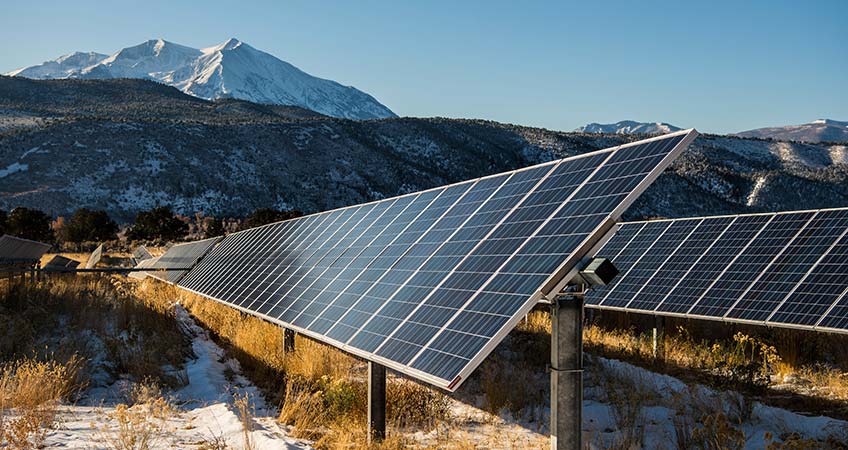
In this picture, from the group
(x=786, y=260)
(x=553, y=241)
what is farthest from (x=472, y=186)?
(x=786, y=260)

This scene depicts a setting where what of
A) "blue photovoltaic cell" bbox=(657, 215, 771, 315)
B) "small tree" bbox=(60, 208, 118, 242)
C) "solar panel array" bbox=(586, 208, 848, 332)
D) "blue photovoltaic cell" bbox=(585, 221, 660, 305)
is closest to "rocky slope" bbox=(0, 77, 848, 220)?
"small tree" bbox=(60, 208, 118, 242)

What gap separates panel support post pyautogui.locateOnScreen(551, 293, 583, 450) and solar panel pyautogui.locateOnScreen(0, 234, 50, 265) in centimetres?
2084

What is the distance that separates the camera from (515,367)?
1375 cm

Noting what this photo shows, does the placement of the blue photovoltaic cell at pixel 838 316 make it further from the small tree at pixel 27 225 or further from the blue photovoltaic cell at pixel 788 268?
the small tree at pixel 27 225

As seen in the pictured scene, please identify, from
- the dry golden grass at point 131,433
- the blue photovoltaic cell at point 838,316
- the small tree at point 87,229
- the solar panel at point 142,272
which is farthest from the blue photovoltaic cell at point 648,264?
the small tree at point 87,229

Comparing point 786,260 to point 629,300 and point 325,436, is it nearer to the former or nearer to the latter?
point 629,300

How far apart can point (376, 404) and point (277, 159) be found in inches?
3934

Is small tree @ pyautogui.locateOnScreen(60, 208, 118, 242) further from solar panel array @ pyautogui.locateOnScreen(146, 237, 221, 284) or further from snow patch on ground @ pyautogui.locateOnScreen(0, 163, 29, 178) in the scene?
snow patch on ground @ pyautogui.locateOnScreen(0, 163, 29, 178)

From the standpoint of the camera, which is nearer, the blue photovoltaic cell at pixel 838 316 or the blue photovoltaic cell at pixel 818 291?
the blue photovoltaic cell at pixel 838 316

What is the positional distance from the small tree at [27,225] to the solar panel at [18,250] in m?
31.5

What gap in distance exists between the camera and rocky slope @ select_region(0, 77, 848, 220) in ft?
283

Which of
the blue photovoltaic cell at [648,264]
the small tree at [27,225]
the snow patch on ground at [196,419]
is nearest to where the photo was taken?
the snow patch on ground at [196,419]

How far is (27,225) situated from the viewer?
53875 mm

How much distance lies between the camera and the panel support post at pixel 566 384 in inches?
279
